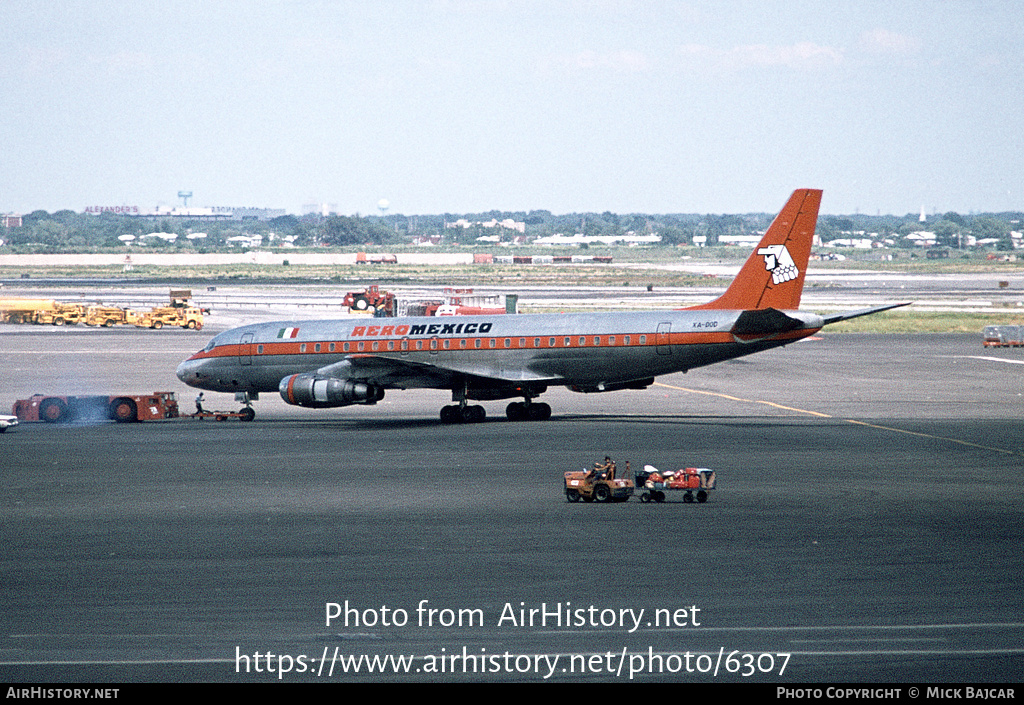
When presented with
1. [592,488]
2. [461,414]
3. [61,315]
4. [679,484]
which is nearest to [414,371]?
[461,414]

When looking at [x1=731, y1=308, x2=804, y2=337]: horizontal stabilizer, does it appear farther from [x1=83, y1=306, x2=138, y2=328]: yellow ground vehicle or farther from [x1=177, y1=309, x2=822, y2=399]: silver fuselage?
[x1=83, y1=306, x2=138, y2=328]: yellow ground vehicle

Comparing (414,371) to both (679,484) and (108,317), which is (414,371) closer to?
(679,484)

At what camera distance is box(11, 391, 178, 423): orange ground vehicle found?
46.7 meters

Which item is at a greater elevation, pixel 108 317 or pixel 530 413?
pixel 530 413

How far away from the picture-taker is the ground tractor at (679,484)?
27609 millimetres

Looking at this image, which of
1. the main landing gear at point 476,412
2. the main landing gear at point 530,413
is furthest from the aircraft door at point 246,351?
the main landing gear at point 530,413

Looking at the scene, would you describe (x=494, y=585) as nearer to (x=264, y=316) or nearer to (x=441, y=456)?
(x=441, y=456)

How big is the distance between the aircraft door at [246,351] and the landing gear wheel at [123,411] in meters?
4.65

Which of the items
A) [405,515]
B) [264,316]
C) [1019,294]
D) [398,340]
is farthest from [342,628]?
[1019,294]

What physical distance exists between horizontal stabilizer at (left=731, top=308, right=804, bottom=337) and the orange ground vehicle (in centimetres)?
2259

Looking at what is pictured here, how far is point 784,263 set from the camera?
43062mm

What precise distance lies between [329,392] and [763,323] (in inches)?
625

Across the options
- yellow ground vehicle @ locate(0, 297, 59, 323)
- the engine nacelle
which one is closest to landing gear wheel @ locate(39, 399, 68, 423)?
the engine nacelle

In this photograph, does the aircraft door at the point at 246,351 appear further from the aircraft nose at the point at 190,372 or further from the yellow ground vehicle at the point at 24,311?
the yellow ground vehicle at the point at 24,311
